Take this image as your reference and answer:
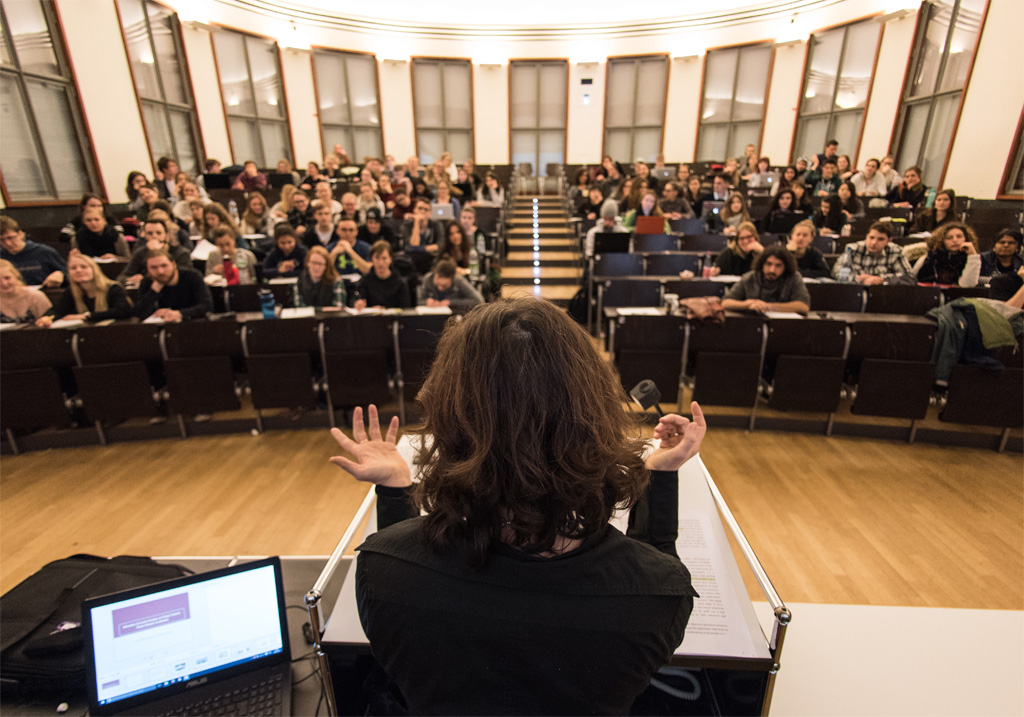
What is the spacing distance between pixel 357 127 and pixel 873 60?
10936mm

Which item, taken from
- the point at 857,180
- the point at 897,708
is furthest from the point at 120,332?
the point at 857,180

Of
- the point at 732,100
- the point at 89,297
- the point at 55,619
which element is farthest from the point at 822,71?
the point at 55,619

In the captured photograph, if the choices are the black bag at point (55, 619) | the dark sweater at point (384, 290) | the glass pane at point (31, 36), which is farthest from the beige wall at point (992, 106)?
the glass pane at point (31, 36)

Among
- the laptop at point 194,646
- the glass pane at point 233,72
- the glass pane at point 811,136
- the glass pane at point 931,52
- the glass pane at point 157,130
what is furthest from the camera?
the glass pane at point 811,136

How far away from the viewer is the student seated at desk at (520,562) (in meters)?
0.70

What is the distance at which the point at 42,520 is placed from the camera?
2.93m

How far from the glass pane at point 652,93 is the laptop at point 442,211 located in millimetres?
9010

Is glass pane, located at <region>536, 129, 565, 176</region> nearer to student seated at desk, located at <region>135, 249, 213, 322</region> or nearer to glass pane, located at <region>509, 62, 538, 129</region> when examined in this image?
glass pane, located at <region>509, 62, 538, 129</region>

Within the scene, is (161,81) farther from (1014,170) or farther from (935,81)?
(1014,170)

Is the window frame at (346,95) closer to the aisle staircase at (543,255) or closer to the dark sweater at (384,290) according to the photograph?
the aisle staircase at (543,255)

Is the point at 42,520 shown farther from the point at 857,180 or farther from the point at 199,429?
the point at 857,180

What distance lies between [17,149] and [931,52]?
12.8m

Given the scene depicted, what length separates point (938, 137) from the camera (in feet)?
26.2

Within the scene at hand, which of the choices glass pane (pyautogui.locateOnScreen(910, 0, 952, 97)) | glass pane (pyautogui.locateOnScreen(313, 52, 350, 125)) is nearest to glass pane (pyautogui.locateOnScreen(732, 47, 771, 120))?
glass pane (pyautogui.locateOnScreen(910, 0, 952, 97))
